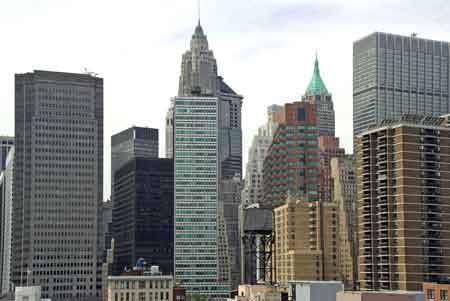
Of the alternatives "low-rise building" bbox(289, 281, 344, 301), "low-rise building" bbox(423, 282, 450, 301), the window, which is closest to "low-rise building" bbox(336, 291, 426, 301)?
"low-rise building" bbox(423, 282, 450, 301)

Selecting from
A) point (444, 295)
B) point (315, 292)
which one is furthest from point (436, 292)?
point (315, 292)

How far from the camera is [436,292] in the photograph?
530 ft

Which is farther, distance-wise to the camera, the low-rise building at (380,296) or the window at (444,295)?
the low-rise building at (380,296)

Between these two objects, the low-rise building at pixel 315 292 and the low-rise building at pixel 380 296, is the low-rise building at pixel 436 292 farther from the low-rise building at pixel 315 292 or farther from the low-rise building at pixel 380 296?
the low-rise building at pixel 315 292

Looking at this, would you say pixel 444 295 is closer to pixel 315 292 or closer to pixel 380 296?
pixel 380 296

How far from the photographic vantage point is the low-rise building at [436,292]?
521 ft

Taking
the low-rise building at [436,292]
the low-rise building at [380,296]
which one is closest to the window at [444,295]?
the low-rise building at [436,292]

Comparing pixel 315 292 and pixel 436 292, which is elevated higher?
pixel 436 292

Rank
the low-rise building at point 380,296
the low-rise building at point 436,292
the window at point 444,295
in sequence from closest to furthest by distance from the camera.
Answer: the window at point 444,295 < the low-rise building at point 436,292 < the low-rise building at point 380,296

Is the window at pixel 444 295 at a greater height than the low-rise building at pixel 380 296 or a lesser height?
greater

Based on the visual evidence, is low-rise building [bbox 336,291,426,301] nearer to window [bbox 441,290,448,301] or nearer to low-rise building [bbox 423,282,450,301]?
low-rise building [bbox 423,282,450,301]

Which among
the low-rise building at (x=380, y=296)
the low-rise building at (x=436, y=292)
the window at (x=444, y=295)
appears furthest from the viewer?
the low-rise building at (x=380, y=296)

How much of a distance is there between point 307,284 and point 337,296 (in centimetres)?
1748

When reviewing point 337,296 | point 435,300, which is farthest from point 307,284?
point 435,300
